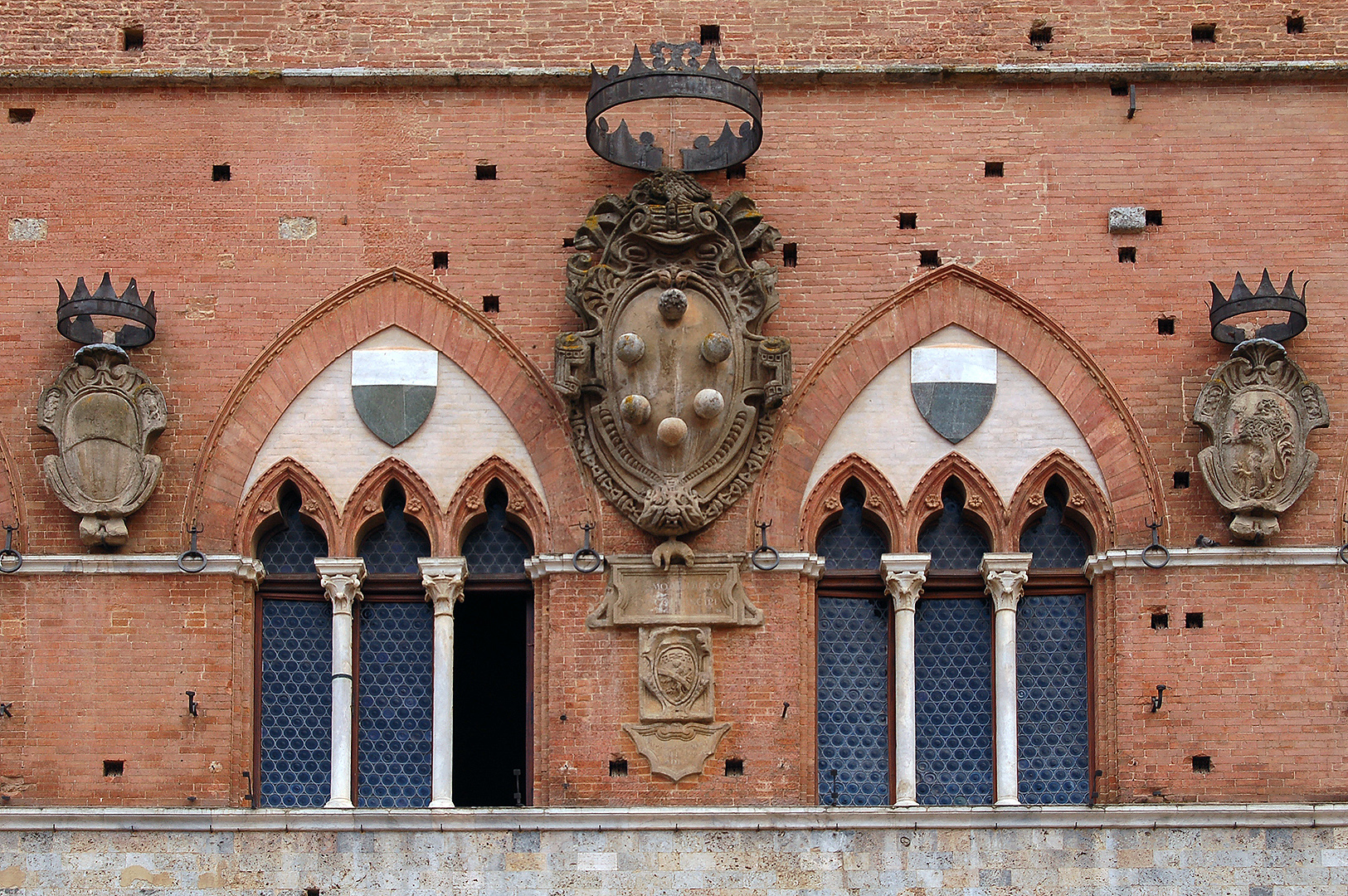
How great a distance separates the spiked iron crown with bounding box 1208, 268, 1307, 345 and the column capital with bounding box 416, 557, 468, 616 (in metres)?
5.51

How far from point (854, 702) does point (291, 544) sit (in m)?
4.07

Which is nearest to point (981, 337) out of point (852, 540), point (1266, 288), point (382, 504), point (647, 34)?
point (852, 540)

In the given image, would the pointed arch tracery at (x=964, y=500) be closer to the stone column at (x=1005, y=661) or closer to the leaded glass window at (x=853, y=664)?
the stone column at (x=1005, y=661)

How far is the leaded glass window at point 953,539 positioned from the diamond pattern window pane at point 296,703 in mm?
4225

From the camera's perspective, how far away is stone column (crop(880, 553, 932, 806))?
1928cm

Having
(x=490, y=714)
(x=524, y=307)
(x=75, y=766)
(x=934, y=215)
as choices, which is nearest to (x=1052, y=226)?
(x=934, y=215)

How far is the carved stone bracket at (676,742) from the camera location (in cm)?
1912

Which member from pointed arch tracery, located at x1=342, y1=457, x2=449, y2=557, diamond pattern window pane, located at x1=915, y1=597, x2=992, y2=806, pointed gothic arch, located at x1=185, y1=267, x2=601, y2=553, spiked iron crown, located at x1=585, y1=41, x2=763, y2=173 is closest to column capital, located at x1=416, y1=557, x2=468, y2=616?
pointed arch tracery, located at x1=342, y1=457, x2=449, y2=557

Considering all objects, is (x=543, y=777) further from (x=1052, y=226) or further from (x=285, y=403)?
(x=1052, y=226)

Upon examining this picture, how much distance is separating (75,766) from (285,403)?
9.50 ft

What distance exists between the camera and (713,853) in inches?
Result: 733

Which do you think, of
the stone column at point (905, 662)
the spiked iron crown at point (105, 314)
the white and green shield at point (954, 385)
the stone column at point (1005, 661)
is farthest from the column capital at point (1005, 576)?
the spiked iron crown at point (105, 314)

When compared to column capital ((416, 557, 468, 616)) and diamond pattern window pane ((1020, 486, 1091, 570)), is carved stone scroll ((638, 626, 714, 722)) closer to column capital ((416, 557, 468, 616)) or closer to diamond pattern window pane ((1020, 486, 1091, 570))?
column capital ((416, 557, 468, 616))

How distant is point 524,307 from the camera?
795 inches
